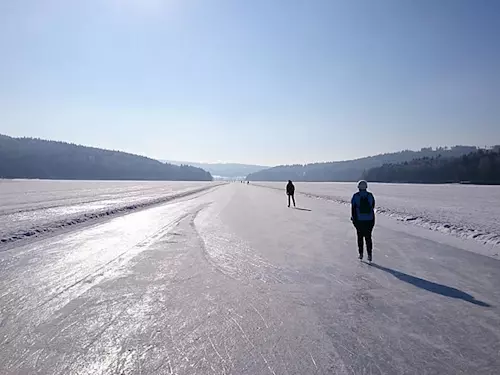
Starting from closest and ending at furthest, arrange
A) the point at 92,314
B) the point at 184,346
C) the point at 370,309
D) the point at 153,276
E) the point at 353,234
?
the point at 184,346 < the point at 92,314 < the point at 370,309 < the point at 153,276 < the point at 353,234

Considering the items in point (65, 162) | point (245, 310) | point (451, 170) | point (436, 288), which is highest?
point (65, 162)

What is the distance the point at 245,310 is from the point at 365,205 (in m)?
4.23

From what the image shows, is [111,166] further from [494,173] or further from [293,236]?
[293,236]

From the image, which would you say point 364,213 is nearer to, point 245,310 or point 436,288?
point 436,288

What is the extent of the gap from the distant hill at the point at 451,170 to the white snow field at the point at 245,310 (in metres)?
87.8

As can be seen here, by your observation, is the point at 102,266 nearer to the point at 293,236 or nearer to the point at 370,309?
the point at 370,309

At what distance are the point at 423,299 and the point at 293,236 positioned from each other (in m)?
6.24

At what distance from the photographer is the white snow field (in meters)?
3.32

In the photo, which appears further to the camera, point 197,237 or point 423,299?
point 197,237

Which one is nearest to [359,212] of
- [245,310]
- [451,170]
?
[245,310]

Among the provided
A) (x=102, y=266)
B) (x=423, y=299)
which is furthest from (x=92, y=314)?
(x=423, y=299)

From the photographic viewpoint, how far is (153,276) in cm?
633

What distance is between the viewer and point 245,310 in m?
4.66

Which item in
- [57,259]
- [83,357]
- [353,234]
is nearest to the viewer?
[83,357]
